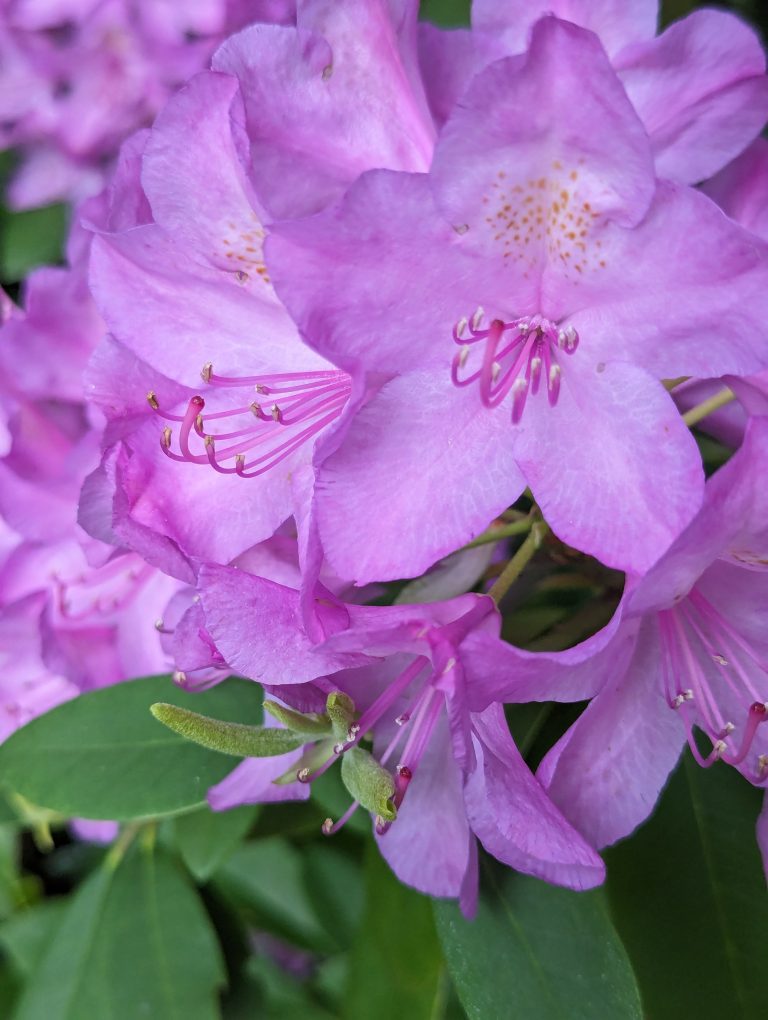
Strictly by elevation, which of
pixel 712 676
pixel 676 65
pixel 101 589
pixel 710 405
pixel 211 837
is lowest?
pixel 211 837

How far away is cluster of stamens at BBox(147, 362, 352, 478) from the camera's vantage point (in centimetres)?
71

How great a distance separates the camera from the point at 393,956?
1.06 meters

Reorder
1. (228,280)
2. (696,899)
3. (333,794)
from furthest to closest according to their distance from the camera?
(333,794)
(696,899)
(228,280)

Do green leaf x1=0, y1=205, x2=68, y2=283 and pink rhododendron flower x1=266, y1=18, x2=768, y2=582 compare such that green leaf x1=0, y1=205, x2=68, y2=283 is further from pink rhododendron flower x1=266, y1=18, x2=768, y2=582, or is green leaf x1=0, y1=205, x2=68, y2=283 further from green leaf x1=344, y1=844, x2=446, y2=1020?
pink rhododendron flower x1=266, y1=18, x2=768, y2=582

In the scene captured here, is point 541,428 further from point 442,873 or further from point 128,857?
point 128,857

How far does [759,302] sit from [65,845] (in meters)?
1.57

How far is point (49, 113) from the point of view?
5.20 ft

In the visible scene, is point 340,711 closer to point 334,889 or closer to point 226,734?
point 226,734

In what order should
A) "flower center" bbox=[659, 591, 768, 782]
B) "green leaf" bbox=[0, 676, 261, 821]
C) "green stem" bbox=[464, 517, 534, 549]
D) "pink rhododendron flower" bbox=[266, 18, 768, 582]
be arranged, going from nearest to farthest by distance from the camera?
1. "pink rhododendron flower" bbox=[266, 18, 768, 582]
2. "flower center" bbox=[659, 591, 768, 782]
3. "green stem" bbox=[464, 517, 534, 549]
4. "green leaf" bbox=[0, 676, 261, 821]

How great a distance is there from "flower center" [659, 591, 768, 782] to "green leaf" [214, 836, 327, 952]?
0.95 m

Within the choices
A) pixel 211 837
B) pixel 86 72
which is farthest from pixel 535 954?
pixel 86 72

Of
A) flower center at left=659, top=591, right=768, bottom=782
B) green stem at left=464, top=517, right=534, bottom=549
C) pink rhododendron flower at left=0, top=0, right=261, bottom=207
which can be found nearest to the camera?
flower center at left=659, top=591, right=768, bottom=782

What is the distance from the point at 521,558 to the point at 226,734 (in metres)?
0.24

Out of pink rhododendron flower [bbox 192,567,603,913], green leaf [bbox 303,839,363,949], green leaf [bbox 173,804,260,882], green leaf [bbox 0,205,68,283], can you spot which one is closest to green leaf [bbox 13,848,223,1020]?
green leaf [bbox 173,804,260,882]
